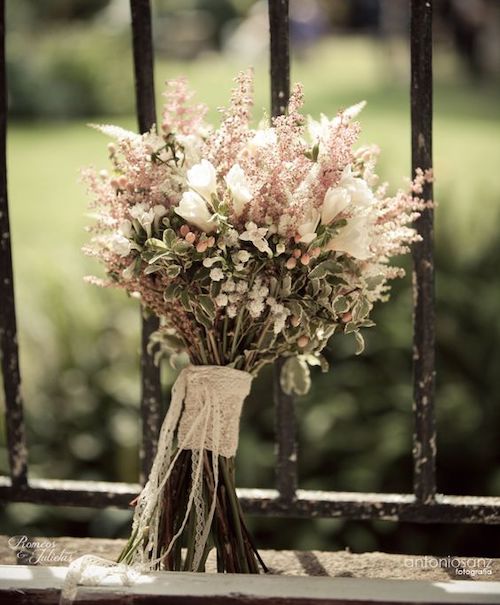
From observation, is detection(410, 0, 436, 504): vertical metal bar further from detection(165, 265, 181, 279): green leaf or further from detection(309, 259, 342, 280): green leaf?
detection(165, 265, 181, 279): green leaf

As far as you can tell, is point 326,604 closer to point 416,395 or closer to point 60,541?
point 416,395

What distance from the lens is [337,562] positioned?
1.89 metres

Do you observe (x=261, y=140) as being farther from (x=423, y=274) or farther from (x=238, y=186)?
(x=423, y=274)

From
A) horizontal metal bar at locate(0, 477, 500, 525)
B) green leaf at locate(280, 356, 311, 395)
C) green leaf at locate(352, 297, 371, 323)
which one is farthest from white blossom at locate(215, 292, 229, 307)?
horizontal metal bar at locate(0, 477, 500, 525)

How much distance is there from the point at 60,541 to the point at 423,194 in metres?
0.94

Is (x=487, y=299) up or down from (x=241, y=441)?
up

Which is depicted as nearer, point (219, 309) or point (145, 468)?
point (219, 309)

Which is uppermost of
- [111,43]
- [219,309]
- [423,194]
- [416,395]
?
[111,43]

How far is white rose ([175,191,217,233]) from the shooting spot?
1493 mm

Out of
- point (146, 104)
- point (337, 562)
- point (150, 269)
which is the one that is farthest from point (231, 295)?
point (337, 562)

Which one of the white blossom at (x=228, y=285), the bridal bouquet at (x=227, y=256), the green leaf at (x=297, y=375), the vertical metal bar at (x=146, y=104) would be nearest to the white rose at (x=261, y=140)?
the bridal bouquet at (x=227, y=256)

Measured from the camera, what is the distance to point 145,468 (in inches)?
76.8

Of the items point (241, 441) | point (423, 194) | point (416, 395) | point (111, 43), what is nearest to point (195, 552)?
point (416, 395)

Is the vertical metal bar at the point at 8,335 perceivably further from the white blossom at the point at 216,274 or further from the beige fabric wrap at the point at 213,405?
the white blossom at the point at 216,274
